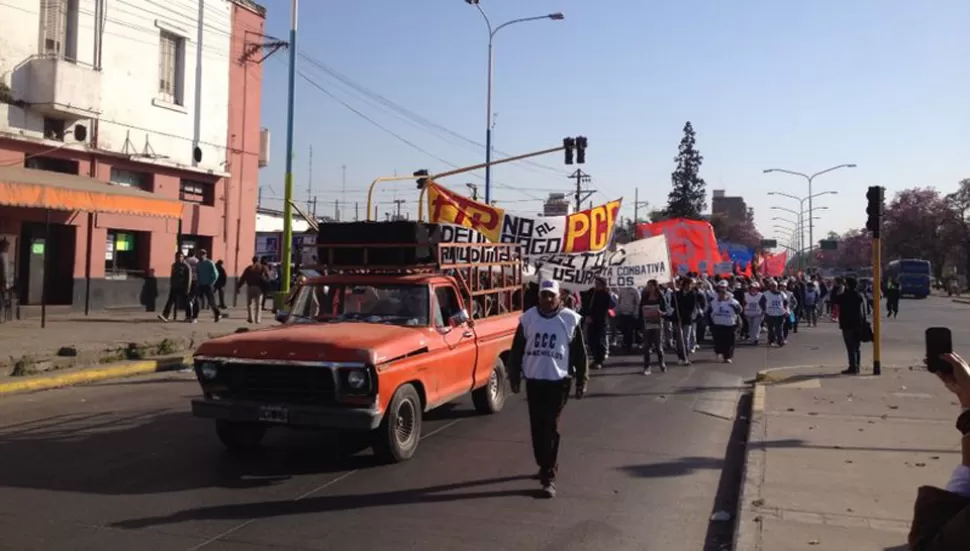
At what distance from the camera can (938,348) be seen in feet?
10.7

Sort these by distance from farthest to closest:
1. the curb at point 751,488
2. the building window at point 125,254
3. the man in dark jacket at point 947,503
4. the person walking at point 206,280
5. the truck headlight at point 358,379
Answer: the building window at point 125,254
the person walking at point 206,280
the truck headlight at point 358,379
the curb at point 751,488
the man in dark jacket at point 947,503

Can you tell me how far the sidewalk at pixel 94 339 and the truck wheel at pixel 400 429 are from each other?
25.1 feet

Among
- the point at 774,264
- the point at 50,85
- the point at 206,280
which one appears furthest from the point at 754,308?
the point at 774,264

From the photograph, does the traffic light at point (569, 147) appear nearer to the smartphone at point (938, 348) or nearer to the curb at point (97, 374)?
the curb at point (97, 374)

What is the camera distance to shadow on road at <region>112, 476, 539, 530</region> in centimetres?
596

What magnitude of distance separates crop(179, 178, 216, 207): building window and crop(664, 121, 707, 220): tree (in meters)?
67.6

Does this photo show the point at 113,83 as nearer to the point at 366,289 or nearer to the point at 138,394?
the point at 138,394

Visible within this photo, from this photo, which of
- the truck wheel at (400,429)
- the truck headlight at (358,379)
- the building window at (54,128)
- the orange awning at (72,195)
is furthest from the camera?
the building window at (54,128)

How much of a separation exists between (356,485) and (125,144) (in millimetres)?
18247

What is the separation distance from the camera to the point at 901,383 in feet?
42.3

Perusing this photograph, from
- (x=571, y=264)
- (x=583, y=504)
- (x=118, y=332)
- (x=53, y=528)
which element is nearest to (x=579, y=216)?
Answer: (x=571, y=264)

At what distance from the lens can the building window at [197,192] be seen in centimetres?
2473

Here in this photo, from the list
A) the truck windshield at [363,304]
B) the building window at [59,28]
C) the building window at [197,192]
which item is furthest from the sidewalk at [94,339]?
the building window at [59,28]

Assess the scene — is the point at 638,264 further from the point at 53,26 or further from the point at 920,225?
the point at 920,225
